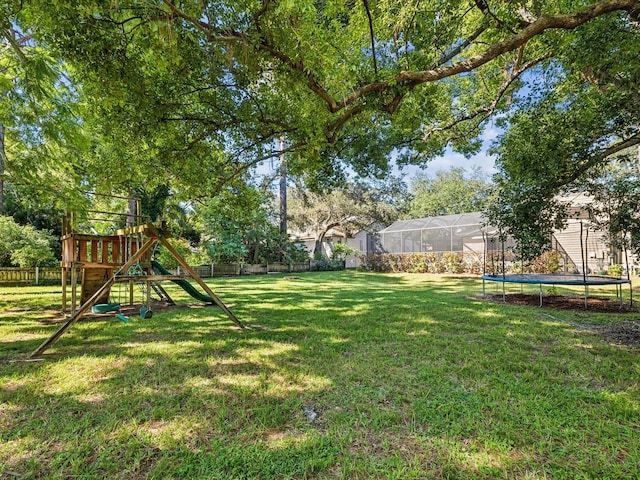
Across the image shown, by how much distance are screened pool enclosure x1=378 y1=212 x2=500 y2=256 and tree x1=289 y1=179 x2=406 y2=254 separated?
502 cm

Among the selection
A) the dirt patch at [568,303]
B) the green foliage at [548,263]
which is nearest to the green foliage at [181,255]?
the dirt patch at [568,303]

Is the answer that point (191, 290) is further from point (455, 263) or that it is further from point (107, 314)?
point (455, 263)

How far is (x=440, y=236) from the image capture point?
18531 millimetres

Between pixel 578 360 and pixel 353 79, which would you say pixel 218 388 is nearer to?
pixel 578 360

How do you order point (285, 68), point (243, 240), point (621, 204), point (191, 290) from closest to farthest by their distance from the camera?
point (285, 68), point (621, 204), point (191, 290), point (243, 240)

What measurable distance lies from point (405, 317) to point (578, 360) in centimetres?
269

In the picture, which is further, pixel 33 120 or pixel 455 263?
pixel 455 263

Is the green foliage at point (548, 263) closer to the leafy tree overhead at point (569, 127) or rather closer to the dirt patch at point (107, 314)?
the leafy tree overhead at point (569, 127)

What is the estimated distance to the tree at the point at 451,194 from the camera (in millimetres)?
32969

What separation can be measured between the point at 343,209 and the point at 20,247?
18864mm

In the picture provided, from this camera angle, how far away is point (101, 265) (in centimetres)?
570

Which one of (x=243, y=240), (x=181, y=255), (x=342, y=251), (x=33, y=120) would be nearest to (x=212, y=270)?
(x=243, y=240)

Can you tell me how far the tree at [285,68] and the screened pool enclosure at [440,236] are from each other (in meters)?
9.78

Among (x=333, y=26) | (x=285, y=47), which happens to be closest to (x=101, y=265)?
(x=285, y=47)
